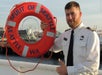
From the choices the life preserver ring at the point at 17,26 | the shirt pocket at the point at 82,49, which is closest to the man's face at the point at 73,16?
the shirt pocket at the point at 82,49

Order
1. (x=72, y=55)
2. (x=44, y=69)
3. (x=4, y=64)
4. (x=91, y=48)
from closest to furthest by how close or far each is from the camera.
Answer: (x=91, y=48) → (x=72, y=55) → (x=44, y=69) → (x=4, y=64)

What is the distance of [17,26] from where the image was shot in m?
2.77

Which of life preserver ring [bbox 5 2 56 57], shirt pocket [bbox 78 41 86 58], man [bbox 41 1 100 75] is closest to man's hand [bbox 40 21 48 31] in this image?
life preserver ring [bbox 5 2 56 57]

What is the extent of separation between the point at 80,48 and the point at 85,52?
0.05 meters

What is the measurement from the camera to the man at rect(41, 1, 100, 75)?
196 centimetres

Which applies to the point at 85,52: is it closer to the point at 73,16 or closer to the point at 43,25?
the point at 73,16

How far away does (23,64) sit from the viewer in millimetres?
2699

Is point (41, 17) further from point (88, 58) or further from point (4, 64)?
point (88, 58)

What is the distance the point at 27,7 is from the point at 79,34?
867 millimetres

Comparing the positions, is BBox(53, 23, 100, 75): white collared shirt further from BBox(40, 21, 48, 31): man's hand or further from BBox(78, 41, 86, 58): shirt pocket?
BBox(40, 21, 48, 31): man's hand

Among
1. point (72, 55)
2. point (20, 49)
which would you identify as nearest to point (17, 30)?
point (20, 49)

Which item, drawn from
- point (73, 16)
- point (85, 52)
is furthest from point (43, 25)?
point (85, 52)

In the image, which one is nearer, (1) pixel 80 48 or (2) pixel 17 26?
(1) pixel 80 48

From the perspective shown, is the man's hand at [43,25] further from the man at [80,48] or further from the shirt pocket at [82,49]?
the shirt pocket at [82,49]
